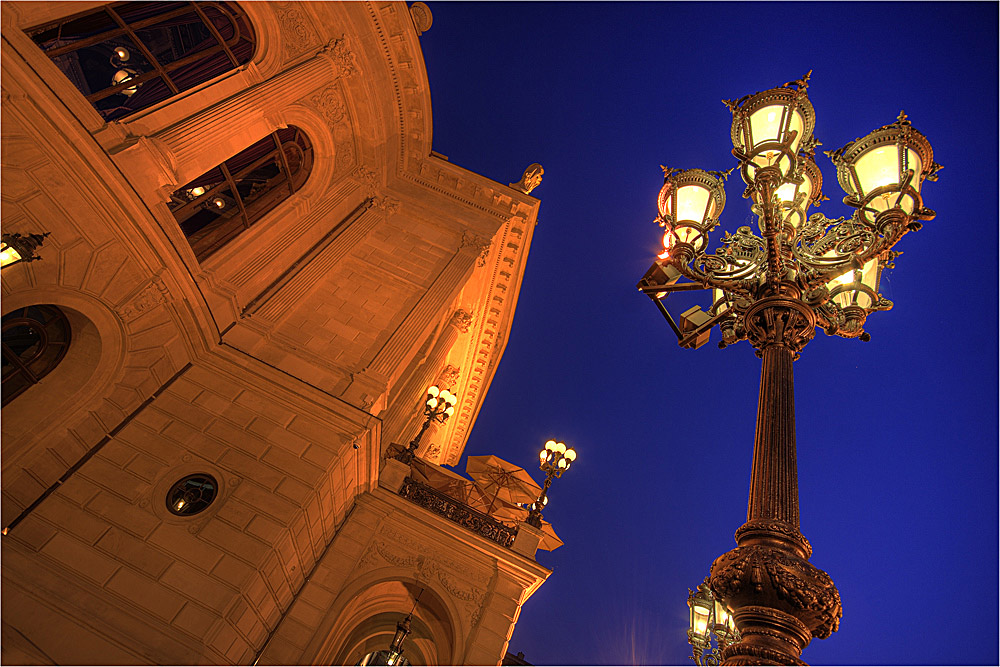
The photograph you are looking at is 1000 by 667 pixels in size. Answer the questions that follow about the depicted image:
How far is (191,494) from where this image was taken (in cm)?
901

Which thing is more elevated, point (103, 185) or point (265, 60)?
point (265, 60)

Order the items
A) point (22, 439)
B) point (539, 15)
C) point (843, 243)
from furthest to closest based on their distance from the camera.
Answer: point (539, 15), point (22, 439), point (843, 243)

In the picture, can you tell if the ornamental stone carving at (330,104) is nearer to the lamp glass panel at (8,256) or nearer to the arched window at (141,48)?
the arched window at (141,48)

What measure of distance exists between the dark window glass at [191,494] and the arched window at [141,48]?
251 inches

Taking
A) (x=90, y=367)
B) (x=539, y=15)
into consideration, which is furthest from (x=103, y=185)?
(x=539, y=15)

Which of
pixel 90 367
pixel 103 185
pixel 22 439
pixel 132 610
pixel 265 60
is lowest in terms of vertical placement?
pixel 132 610

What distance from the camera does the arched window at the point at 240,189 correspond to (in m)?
11.8

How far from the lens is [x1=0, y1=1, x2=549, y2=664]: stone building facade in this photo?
7883 millimetres

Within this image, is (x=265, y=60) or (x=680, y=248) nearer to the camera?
(x=680, y=248)

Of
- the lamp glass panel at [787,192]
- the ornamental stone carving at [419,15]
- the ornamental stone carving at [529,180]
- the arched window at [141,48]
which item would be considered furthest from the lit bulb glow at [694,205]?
the ornamental stone carving at [529,180]

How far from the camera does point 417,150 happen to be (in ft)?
57.8

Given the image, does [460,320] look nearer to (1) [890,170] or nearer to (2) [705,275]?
(2) [705,275]

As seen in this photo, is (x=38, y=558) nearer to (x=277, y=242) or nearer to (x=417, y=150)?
(x=277, y=242)

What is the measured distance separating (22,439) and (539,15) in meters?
28.9
